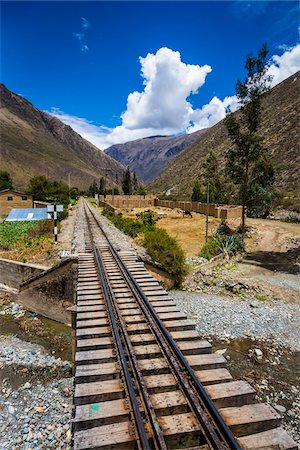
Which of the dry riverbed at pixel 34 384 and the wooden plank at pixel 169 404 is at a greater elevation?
the wooden plank at pixel 169 404

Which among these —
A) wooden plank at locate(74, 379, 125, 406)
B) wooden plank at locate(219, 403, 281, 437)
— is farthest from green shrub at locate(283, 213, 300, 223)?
wooden plank at locate(74, 379, 125, 406)

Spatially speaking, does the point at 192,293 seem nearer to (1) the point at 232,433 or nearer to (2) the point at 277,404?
(2) the point at 277,404

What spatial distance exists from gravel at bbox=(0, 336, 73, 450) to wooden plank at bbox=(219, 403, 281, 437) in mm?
3626

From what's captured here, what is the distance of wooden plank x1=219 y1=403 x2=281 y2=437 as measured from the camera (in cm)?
390

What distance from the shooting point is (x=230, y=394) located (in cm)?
446

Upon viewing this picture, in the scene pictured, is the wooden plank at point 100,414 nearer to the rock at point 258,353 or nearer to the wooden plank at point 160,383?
the wooden plank at point 160,383

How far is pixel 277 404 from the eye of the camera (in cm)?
674

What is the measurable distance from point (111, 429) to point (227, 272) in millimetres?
13644

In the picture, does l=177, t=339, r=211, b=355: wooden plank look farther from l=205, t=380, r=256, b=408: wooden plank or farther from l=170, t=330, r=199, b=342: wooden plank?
l=205, t=380, r=256, b=408: wooden plank

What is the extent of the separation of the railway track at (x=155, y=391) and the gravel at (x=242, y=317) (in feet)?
12.1

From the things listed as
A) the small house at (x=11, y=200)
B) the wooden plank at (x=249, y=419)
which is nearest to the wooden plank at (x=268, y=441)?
the wooden plank at (x=249, y=419)

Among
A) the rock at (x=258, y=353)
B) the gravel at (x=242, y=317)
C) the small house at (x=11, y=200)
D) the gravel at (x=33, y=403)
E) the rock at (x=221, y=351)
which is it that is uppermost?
the small house at (x=11, y=200)

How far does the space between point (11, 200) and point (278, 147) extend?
49.5m

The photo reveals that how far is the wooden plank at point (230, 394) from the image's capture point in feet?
14.4
